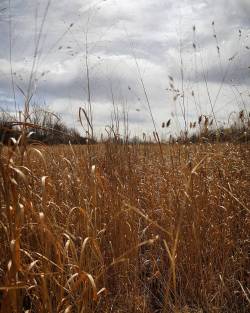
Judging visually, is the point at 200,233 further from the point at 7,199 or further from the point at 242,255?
the point at 7,199

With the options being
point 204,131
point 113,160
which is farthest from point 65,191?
point 204,131

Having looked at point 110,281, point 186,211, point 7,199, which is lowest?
point 110,281

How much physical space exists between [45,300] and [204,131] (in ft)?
6.81

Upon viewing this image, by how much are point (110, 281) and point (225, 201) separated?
97 centimetres

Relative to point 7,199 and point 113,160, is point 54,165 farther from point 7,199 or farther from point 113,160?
point 7,199

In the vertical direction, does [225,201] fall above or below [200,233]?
above

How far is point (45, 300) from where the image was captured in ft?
4.49

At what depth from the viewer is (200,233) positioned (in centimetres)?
223

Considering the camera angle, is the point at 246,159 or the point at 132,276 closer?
the point at 132,276

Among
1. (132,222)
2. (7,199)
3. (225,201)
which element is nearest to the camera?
(7,199)

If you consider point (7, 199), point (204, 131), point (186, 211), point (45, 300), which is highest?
point (204, 131)

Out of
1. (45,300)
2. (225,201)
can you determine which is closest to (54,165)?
(225,201)

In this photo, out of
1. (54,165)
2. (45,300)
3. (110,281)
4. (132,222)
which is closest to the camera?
(45,300)

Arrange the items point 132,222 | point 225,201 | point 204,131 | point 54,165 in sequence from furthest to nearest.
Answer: point 54,165 < point 204,131 < point 225,201 < point 132,222
